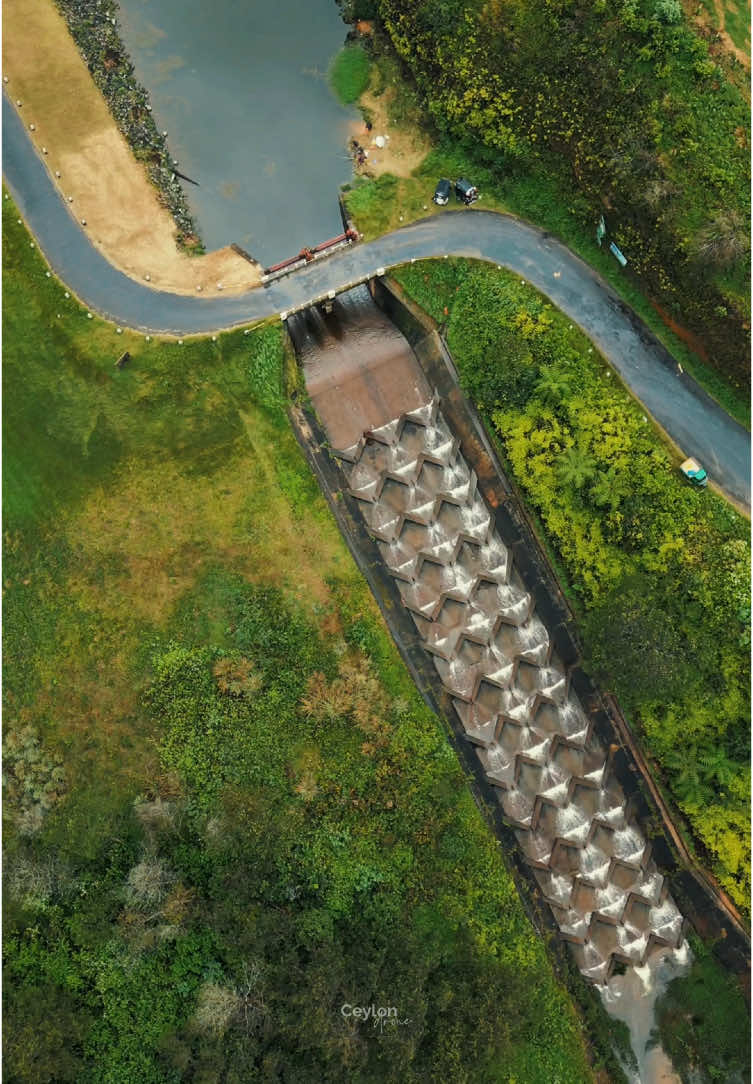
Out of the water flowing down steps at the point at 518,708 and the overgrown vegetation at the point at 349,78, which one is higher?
the overgrown vegetation at the point at 349,78

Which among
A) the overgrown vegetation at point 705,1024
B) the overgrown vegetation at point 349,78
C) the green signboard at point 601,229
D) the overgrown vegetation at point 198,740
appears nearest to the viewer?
the overgrown vegetation at point 198,740

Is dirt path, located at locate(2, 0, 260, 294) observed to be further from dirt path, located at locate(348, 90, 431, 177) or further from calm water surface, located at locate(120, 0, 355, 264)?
dirt path, located at locate(348, 90, 431, 177)

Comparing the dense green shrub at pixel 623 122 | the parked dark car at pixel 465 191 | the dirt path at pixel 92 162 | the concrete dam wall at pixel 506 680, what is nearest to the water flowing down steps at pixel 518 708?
the concrete dam wall at pixel 506 680

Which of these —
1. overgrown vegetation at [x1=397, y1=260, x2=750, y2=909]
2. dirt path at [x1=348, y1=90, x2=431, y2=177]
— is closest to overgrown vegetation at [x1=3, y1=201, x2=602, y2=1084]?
overgrown vegetation at [x1=397, y1=260, x2=750, y2=909]

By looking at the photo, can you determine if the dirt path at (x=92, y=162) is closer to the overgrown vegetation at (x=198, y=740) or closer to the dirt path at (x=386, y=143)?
the overgrown vegetation at (x=198, y=740)

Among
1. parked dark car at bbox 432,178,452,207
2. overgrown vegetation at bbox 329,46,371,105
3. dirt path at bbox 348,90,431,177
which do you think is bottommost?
parked dark car at bbox 432,178,452,207

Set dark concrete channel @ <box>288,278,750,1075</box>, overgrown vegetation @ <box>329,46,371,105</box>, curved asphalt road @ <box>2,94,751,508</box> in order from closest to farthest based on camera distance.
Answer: curved asphalt road @ <box>2,94,751,508</box> → dark concrete channel @ <box>288,278,750,1075</box> → overgrown vegetation @ <box>329,46,371,105</box>

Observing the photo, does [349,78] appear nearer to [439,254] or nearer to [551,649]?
[439,254]
